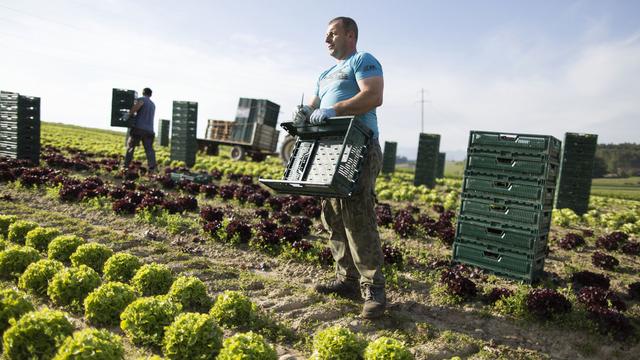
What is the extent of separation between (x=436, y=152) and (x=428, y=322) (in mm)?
16153

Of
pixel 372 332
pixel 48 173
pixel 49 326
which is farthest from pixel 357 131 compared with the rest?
pixel 48 173

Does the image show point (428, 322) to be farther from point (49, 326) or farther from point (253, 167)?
point (253, 167)

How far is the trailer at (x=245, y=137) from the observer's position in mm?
21844

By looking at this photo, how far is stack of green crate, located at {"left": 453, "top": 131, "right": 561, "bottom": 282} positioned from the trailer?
640 inches

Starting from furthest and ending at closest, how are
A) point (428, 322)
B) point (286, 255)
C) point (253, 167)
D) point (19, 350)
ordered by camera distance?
point (253, 167) → point (286, 255) → point (428, 322) → point (19, 350)

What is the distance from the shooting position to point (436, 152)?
19859 millimetres

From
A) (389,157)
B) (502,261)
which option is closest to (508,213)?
(502,261)

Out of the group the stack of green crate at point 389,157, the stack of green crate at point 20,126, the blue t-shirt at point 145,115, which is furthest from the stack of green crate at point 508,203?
the stack of green crate at point 389,157

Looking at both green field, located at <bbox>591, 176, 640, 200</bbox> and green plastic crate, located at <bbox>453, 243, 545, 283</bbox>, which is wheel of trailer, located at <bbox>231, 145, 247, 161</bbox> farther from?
green field, located at <bbox>591, 176, 640, 200</bbox>

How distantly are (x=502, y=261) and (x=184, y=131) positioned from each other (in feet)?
48.8

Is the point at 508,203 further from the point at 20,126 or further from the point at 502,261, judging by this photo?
the point at 20,126

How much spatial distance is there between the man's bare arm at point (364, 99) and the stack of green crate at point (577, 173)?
13.3 metres

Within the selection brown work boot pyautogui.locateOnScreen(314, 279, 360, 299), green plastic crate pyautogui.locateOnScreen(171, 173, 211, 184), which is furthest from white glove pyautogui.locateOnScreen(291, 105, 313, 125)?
green plastic crate pyautogui.locateOnScreen(171, 173, 211, 184)

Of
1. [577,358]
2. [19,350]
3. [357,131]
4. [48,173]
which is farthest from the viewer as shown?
[48,173]
